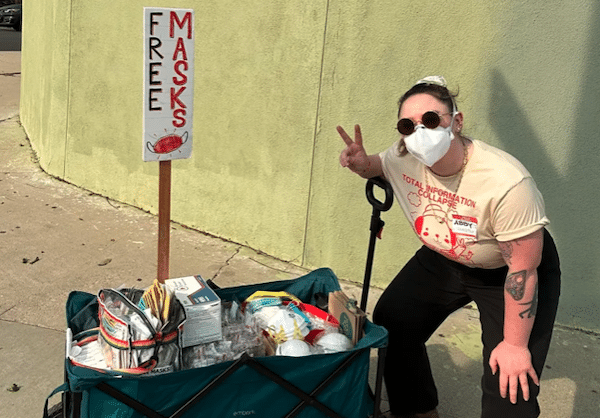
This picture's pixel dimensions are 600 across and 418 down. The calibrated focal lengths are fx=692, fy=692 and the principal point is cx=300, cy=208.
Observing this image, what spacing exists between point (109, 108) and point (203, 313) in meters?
3.43

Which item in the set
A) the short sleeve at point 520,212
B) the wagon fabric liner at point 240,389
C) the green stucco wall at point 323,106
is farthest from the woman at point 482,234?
the green stucco wall at point 323,106

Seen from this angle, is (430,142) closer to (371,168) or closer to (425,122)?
(425,122)

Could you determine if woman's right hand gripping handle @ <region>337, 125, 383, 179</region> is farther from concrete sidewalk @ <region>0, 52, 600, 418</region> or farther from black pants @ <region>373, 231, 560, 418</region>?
concrete sidewalk @ <region>0, 52, 600, 418</region>

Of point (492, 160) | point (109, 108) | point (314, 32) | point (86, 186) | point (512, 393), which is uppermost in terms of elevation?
point (314, 32)

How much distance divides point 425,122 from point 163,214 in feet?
4.30

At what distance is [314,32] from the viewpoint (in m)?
4.33

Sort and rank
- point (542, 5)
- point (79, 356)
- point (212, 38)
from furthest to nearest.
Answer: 1. point (212, 38)
2. point (542, 5)
3. point (79, 356)

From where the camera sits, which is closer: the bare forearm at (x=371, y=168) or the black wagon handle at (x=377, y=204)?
the black wagon handle at (x=377, y=204)

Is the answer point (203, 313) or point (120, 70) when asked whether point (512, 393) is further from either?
point (120, 70)

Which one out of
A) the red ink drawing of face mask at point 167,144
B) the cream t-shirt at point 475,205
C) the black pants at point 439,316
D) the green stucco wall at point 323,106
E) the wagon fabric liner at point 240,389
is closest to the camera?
the wagon fabric liner at point 240,389

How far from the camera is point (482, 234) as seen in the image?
236 centimetres

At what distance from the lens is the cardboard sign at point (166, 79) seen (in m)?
2.77

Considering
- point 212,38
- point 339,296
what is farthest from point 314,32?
point 339,296

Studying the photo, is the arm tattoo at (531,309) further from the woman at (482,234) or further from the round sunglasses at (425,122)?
the round sunglasses at (425,122)
